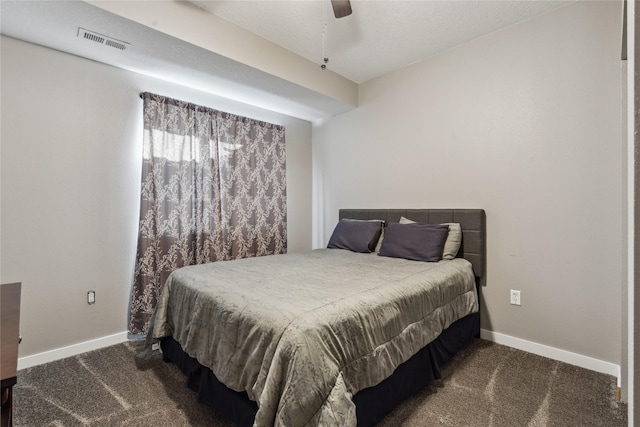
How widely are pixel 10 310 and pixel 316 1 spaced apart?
250 centimetres

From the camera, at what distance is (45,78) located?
2.29 meters

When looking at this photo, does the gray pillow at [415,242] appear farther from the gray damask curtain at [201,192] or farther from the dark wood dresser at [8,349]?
the dark wood dresser at [8,349]

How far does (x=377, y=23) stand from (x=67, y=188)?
281cm

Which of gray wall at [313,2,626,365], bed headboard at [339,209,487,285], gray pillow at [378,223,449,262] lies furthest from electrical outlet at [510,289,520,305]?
gray pillow at [378,223,449,262]

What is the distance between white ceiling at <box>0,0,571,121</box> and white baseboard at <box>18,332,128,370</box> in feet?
7.59

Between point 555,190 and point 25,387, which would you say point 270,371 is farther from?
point 555,190

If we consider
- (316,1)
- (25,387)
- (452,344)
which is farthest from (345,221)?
(25,387)

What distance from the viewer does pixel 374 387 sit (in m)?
1.50

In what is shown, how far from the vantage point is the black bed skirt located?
1431 millimetres

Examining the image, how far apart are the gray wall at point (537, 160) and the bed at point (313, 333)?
51 cm

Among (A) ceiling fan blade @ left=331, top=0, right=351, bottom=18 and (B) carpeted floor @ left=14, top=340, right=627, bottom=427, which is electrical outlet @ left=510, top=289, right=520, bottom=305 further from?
(A) ceiling fan blade @ left=331, top=0, right=351, bottom=18

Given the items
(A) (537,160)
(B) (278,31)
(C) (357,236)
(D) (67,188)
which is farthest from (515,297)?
(D) (67,188)

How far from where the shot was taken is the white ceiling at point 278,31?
1.99 m

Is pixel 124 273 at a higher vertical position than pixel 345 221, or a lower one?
lower
